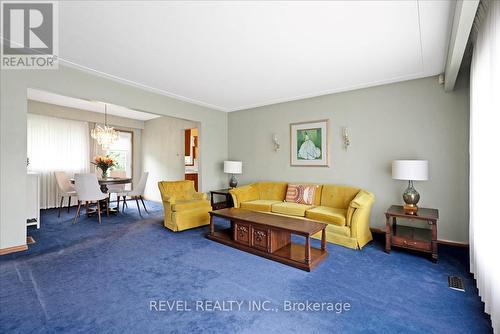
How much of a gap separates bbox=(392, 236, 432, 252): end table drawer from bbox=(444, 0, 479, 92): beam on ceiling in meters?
2.10

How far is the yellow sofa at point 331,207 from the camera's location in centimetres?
321

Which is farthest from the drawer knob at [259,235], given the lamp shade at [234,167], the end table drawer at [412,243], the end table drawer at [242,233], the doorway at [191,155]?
the doorway at [191,155]

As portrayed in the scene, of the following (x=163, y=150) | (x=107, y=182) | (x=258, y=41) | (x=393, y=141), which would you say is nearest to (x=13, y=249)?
(x=107, y=182)

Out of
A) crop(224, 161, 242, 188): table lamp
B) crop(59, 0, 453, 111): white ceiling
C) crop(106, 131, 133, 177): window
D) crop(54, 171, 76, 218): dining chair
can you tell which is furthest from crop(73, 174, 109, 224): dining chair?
crop(106, 131, 133, 177): window

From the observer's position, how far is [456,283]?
229 cm

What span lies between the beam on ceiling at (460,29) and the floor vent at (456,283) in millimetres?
2308

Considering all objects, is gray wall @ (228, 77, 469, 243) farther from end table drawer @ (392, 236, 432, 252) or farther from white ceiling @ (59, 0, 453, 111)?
end table drawer @ (392, 236, 432, 252)

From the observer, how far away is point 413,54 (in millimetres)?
2873

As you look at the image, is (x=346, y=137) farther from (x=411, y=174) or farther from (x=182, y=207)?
(x=182, y=207)

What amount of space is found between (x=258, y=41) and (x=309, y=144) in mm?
2501

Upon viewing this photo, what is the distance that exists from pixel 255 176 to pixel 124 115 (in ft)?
14.5

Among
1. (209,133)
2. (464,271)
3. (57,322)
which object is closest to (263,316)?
(57,322)

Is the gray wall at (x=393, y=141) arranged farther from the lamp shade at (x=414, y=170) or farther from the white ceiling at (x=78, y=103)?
the white ceiling at (x=78, y=103)

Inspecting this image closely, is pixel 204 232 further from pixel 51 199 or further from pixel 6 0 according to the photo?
pixel 51 199
